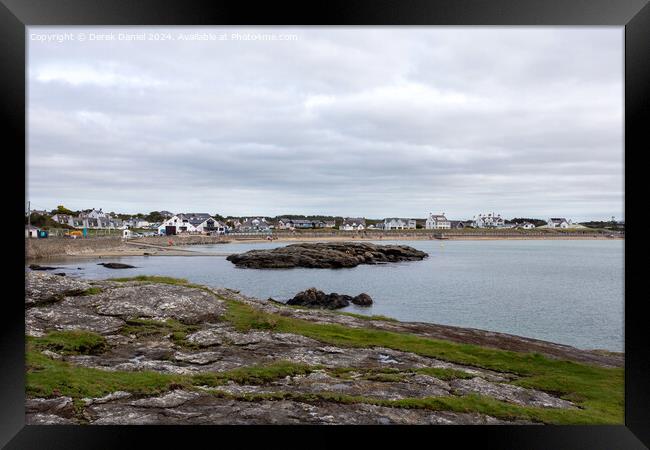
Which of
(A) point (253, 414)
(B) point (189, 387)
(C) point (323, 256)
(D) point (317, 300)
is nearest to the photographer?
(A) point (253, 414)

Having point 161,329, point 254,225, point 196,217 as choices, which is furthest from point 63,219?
point 161,329

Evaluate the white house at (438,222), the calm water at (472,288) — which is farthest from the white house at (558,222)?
the calm water at (472,288)

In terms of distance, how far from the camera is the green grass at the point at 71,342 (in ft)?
27.0

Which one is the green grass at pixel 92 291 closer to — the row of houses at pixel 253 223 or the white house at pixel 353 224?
the row of houses at pixel 253 223

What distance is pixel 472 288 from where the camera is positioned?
106ft

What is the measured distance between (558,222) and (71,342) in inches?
3613

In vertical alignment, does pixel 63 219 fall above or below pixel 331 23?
below

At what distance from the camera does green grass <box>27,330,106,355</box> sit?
27.0 ft

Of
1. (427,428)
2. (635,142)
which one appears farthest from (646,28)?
(427,428)

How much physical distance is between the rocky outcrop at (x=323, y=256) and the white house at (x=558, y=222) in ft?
137

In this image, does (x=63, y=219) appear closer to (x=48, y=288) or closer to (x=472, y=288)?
(x=48, y=288)

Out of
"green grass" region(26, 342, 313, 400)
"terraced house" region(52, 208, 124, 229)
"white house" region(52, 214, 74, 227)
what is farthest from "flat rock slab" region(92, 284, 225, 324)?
"terraced house" region(52, 208, 124, 229)

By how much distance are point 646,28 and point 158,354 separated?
35.5 feet

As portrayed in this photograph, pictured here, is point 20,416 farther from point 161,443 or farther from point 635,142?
point 635,142
